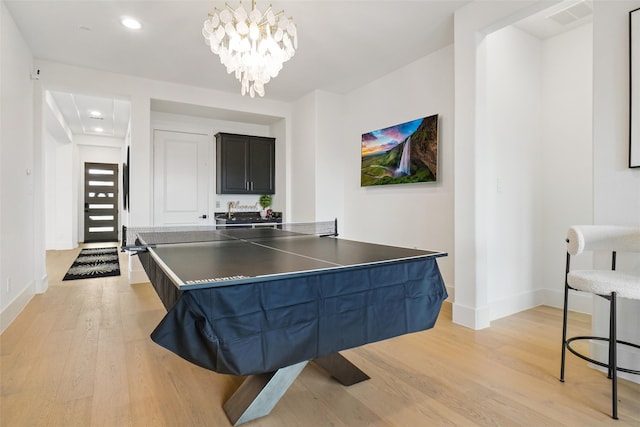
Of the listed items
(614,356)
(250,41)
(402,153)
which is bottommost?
(614,356)

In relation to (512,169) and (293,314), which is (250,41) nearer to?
(293,314)

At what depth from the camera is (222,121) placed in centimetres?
562

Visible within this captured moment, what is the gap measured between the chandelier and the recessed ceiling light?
1.17 metres

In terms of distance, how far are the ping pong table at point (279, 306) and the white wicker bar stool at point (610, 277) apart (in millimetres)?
761

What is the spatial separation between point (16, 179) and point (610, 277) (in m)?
4.56

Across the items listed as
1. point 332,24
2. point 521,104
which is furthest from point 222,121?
point 521,104

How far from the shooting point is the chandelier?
2.21 m

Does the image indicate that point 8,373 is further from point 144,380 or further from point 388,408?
point 388,408

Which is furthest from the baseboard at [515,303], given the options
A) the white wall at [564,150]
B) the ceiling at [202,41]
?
the ceiling at [202,41]

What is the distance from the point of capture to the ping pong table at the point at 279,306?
1.14m

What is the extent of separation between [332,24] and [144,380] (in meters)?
3.12

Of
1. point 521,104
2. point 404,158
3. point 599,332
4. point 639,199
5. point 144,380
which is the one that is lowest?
point 144,380

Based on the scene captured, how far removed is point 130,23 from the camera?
3043 mm

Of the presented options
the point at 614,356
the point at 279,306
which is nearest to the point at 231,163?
the point at 279,306
